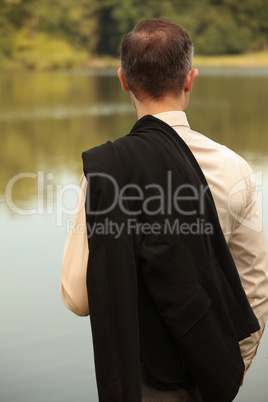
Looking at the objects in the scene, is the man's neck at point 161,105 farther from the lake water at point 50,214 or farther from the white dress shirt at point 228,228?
the lake water at point 50,214

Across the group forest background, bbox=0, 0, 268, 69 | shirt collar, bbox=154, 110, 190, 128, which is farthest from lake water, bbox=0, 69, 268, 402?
forest background, bbox=0, 0, 268, 69

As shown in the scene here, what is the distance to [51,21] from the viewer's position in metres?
38.9

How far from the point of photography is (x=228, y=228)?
4.08 feet

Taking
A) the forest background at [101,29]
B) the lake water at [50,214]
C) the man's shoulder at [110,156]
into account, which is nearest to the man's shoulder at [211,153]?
the man's shoulder at [110,156]

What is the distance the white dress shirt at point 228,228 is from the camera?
3.73 feet

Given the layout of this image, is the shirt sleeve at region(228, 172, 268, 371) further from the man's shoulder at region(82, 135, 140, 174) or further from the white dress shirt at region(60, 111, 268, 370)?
the man's shoulder at region(82, 135, 140, 174)

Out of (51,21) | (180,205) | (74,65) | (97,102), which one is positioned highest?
(51,21)

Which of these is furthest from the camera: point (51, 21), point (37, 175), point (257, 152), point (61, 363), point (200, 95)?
point (51, 21)

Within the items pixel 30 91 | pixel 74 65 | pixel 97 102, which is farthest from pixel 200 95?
pixel 74 65

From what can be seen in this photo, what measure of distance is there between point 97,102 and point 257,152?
707cm

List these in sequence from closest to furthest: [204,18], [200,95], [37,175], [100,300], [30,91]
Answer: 1. [100,300]
2. [37,175]
3. [200,95]
4. [30,91]
5. [204,18]

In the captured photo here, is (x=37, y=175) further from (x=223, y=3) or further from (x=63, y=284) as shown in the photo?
(x=223, y=3)

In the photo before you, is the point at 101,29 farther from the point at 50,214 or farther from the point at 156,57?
the point at 156,57

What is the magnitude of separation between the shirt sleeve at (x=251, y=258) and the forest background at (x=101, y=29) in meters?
35.2
